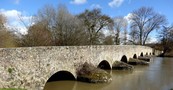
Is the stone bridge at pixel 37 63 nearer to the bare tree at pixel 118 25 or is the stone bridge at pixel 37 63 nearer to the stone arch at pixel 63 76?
the stone arch at pixel 63 76

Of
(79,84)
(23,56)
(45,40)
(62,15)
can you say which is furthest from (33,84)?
(62,15)

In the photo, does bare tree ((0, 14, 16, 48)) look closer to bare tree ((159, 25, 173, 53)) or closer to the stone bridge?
the stone bridge

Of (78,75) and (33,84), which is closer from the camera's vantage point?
(33,84)

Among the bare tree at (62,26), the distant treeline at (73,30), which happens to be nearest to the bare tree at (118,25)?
the distant treeline at (73,30)

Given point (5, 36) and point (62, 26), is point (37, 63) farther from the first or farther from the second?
point (62, 26)

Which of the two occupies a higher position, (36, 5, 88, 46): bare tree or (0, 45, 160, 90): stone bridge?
(36, 5, 88, 46): bare tree

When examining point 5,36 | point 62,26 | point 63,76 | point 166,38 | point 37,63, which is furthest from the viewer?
point 166,38

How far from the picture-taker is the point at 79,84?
46.6 ft

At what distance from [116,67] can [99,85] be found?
783cm

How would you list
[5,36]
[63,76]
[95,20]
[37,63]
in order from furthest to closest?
[95,20], [63,76], [5,36], [37,63]

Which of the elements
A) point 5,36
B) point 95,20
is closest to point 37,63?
point 5,36

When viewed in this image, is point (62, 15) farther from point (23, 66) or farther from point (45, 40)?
point (23, 66)

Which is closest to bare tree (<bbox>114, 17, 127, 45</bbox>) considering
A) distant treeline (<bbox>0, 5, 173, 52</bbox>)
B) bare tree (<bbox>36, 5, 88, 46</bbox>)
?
distant treeline (<bbox>0, 5, 173, 52</bbox>)

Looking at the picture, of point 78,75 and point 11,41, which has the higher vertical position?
point 11,41
